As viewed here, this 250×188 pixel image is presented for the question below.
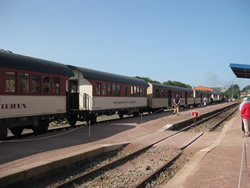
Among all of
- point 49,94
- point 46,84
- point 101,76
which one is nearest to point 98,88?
point 101,76

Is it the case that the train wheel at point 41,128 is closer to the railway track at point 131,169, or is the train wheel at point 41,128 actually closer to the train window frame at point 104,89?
the railway track at point 131,169

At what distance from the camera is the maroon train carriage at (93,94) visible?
14234 mm

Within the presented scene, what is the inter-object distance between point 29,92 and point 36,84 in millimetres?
568

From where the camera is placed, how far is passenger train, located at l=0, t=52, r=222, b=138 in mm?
9172

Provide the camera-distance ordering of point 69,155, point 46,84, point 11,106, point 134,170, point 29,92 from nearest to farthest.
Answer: point 69,155, point 134,170, point 11,106, point 29,92, point 46,84

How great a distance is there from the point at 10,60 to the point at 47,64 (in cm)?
224

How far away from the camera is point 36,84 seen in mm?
10469

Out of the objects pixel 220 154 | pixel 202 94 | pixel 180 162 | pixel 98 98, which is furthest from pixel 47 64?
pixel 202 94

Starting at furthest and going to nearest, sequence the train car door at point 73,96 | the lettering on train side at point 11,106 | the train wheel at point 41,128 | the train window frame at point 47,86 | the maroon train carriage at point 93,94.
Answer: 1. the maroon train carriage at point 93,94
2. the train car door at point 73,96
3. the train wheel at point 41,128
4. the train window frame at point 47,86
5. the lettering on train side at point 11,106

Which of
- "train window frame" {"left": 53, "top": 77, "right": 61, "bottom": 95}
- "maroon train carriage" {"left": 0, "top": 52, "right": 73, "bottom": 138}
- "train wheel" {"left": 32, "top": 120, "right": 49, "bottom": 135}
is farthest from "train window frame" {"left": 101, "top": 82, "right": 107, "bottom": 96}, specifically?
"train wheel" {"left": 32, "top": 120, "right": 49, "bottom": 135}

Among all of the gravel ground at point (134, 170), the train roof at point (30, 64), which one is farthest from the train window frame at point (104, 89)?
the gravel ground at point (134, 170)

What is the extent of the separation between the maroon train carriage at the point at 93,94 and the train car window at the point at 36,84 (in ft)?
11.0

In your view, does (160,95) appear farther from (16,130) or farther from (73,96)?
(16,130)

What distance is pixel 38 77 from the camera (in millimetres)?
10609
